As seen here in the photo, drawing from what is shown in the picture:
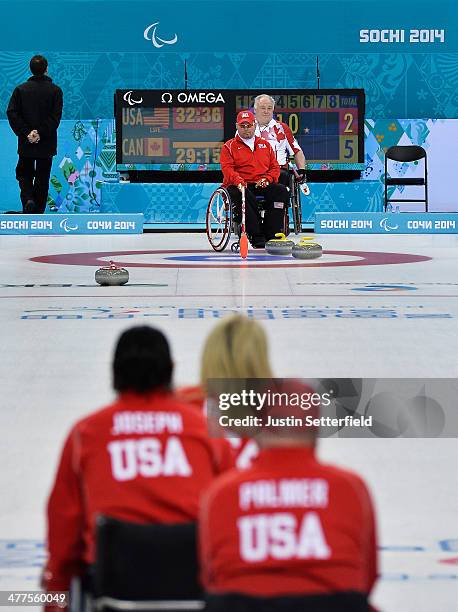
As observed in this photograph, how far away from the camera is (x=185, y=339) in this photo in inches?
299

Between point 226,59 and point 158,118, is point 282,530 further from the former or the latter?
point 226,59

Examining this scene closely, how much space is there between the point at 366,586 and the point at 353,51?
20.9 metres

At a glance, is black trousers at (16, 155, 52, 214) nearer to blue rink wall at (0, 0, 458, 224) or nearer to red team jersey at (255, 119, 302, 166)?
blue rink wall at (0, 0, 458, 224)

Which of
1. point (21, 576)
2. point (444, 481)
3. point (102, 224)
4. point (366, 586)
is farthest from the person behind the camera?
point (102, 224)

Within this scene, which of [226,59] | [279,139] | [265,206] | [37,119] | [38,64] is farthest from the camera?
[226,59]

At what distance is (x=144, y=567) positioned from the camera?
2.48m

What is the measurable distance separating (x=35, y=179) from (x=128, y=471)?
1656 centimetres

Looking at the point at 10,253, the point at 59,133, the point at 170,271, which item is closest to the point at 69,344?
the point at 170,271

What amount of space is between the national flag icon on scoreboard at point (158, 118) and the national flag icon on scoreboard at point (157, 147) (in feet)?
0.73

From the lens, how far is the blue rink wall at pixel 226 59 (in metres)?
22.3

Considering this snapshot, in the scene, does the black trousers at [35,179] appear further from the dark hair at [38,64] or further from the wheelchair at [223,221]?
the wheelchair at [223,221]

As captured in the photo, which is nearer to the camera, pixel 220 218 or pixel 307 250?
pixel 307 250

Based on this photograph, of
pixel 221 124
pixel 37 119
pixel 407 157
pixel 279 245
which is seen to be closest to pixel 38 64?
pixel 37 119

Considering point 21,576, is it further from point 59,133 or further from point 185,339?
point 59,133
